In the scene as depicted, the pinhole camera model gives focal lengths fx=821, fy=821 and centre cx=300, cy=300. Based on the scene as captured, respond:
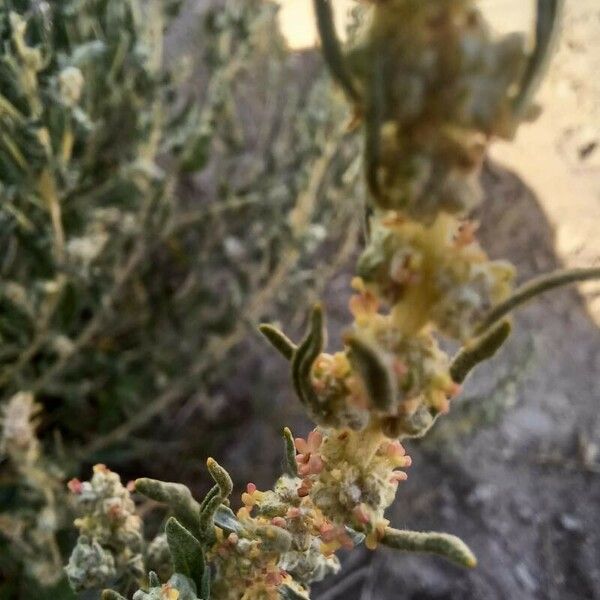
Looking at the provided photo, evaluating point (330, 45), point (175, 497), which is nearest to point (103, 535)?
point (175, 497)

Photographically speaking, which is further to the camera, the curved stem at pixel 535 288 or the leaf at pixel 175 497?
the leaf at pixel 175 497

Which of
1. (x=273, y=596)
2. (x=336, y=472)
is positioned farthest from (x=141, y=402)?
(x=336, y=472)

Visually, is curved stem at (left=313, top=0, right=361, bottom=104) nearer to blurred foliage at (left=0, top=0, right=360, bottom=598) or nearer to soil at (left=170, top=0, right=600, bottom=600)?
blurred foliage at (left=0, top=0, right=360, bottom=598)

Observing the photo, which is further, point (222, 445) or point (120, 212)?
point (222, 445)

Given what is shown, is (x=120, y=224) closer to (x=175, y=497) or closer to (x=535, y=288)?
(x=175, y=497)

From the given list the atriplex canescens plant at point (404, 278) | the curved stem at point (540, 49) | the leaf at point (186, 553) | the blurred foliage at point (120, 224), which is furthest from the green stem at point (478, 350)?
the blurred foliage at point (120, 224)

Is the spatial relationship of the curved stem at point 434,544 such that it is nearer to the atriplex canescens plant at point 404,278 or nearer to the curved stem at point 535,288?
the atriplex canescens plant at point 404,278

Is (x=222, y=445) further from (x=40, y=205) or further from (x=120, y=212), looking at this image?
(x=40, y=205)

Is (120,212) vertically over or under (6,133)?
under
